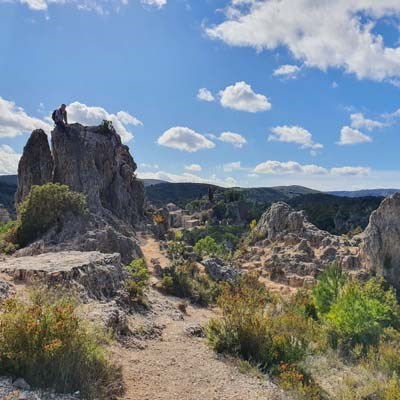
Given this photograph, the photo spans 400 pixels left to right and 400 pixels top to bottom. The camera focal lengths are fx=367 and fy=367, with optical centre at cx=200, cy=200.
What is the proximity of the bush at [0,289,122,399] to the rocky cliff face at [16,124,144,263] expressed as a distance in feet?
42.8

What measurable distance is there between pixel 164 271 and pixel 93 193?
1154cm

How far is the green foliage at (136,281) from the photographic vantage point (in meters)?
12.6

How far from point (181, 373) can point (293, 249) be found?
2763 cm

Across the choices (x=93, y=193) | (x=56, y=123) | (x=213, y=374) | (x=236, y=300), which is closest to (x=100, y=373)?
(x=213, y=374)

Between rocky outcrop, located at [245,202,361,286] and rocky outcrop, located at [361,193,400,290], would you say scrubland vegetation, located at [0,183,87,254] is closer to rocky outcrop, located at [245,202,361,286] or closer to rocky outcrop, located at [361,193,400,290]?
rocky outcrop, located at [245,202,361,286]

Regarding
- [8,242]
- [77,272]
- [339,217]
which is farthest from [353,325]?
[339,217]

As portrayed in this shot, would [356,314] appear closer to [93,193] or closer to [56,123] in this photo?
[93,193]

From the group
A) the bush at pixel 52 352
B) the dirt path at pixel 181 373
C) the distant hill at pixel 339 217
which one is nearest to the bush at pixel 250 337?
the dirt path at pixel 181 373

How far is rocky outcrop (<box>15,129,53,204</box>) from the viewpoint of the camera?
2882 centimetres

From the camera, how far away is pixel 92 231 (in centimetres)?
1902

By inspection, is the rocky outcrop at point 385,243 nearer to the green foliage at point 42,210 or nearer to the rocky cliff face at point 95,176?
the rocky cliff face at point 95,176

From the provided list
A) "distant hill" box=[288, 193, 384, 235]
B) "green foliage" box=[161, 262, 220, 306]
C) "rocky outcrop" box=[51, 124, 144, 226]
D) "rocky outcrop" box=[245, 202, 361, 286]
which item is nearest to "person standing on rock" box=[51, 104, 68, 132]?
"rocky outcrop" box=[51, 124, 144, 226]

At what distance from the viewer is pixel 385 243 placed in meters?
29.8

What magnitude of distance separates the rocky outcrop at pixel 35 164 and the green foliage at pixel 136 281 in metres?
16.7
